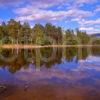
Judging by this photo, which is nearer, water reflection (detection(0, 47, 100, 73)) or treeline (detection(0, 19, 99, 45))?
water reflection (detection(0, 47, 100, 73))

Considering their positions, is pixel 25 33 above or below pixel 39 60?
above

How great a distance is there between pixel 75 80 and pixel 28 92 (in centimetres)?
586

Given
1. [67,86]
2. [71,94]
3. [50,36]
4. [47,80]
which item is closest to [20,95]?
[71,94]

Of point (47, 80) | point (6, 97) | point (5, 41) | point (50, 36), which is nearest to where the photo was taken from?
point (6, 97)

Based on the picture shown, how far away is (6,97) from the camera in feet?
48.3

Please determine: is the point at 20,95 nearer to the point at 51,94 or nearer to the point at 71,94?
the point at 51,94

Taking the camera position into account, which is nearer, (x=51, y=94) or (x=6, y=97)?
(x=6, y=97)

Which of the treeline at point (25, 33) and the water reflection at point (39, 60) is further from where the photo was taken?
the treeline at point (25, 33)

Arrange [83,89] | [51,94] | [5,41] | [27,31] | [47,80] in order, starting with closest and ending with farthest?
1. [51,94]
2. [83,89]
3. [47,80]
4. [5,41]
5. [27,31]

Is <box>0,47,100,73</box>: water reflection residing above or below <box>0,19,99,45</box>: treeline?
below

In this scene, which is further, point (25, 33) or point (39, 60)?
point (25, 33)

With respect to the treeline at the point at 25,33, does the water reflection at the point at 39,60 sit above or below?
below

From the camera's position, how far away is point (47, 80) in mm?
20750

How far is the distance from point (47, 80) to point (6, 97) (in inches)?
254
